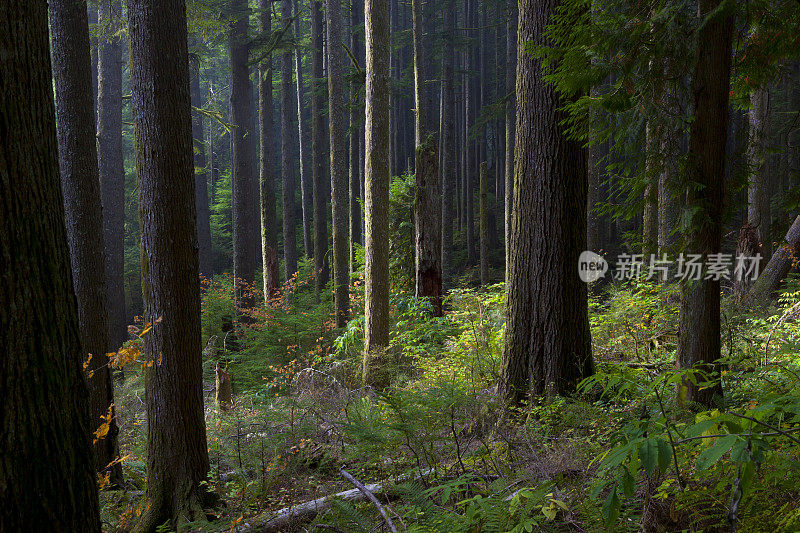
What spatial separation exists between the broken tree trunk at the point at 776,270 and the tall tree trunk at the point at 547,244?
6.90 m

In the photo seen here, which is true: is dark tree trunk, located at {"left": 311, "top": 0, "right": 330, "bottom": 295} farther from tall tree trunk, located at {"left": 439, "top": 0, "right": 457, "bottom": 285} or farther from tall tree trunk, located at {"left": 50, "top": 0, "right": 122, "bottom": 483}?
tall tree trunk, located at {"left": 50, "top": 0, "right": 122, "bottom": 483}

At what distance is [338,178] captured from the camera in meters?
11.9

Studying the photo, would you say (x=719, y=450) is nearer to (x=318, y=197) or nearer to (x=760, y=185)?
(x=760, y=185)

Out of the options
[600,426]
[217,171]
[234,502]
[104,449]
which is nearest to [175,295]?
[234,502]

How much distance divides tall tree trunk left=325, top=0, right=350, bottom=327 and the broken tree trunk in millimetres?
8313

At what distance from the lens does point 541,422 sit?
13.9ft

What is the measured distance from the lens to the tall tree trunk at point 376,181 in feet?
26.8

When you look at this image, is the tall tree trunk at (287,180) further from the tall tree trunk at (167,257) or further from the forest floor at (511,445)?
the tall tree trunk at (167,257)

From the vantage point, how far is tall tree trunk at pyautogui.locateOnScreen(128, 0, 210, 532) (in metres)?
4.20

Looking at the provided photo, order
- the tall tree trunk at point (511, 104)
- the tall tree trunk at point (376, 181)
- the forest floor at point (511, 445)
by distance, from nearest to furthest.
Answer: the forest floor at point (511, 445) < the tall tree trunk at point (376, 181) < the tall tree trunk at point (511, 104)

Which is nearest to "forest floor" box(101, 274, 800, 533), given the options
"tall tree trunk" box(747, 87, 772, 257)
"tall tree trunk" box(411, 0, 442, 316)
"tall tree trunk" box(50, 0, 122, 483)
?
"tall tree trunk" box(411, 0, 442, 316)

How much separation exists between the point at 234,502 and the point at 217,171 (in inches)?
1523

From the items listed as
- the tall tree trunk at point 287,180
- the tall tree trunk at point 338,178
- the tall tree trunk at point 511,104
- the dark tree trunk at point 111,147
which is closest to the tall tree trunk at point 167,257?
the tall tree trunk at point 338,178

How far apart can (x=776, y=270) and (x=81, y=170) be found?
11894mm
